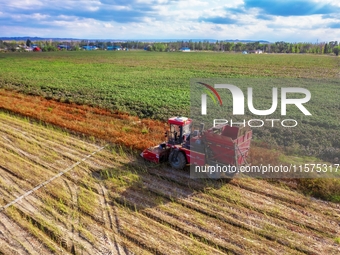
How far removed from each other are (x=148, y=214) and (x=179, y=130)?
3.57 m

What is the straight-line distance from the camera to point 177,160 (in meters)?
11.2

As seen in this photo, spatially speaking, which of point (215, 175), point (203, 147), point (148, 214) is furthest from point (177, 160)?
point (148, 214)

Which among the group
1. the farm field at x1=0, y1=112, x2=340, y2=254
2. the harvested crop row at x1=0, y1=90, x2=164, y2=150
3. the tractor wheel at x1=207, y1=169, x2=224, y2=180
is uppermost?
the harvested crop row at x1=0, y1=90, x2=164, y2=150

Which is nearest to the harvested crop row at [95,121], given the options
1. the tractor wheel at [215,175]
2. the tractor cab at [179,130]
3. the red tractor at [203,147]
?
the red tractor at [203,147]

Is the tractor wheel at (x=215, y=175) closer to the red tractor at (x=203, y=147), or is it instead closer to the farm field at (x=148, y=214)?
the farm field at (x=148, y=214)

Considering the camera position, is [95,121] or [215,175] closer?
[215,175]

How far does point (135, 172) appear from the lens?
1120cm

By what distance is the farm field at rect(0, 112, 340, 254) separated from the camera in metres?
7.57

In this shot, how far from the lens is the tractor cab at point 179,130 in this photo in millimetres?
11078

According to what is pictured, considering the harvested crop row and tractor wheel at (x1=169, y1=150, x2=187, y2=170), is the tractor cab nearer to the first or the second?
tractor wheel at (x1=169, y1=150, x2=187, y2=170)

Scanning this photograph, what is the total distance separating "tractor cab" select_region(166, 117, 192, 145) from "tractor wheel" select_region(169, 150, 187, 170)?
43 centimetres

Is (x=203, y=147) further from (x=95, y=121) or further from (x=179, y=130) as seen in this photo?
(x=95, y=121)

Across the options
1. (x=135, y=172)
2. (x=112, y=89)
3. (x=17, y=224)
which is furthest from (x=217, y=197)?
(x=112, y=89)

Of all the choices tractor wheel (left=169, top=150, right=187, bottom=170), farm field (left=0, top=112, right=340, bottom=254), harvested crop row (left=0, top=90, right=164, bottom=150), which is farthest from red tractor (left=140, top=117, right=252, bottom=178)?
harvested crop row (left=0, top=90, right=164, bottom=150)
